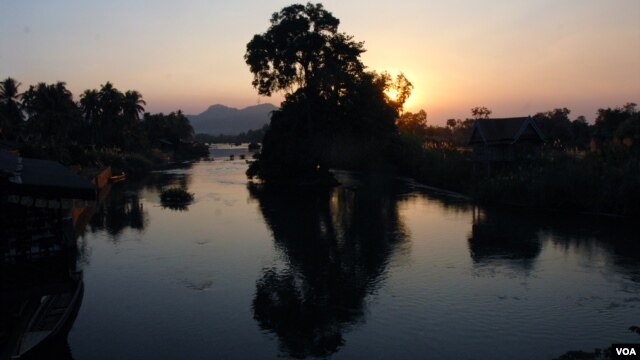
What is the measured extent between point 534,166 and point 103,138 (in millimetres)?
81031

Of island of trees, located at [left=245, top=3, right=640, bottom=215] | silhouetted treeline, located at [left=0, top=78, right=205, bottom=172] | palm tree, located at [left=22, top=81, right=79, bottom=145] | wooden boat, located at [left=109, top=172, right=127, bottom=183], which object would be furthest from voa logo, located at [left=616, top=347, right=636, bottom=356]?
palm tree, located at [left=22, top=81, right=79, bottom=145]

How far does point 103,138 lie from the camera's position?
102438 mm

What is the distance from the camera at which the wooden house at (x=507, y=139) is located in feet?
187

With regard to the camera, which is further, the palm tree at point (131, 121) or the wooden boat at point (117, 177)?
the palm tree at point (131, 121)

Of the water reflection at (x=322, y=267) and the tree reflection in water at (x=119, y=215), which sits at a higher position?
the tree reflection in water at (x=119, y=215)

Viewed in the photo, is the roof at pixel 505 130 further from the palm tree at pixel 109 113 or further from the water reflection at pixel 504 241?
the palm tree at pixel 109 113

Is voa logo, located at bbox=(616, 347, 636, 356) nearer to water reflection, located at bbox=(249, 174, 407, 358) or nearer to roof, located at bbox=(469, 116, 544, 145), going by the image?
water reflection, located at bbox=(249, 174, 407, 358)

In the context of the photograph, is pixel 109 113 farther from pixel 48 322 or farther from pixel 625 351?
pixel 625 351

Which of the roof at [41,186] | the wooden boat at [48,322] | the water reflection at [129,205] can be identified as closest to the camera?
the roof at [41,186]

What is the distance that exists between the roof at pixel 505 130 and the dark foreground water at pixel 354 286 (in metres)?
13.0

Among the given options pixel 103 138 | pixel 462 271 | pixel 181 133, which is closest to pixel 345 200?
pixel 462 271

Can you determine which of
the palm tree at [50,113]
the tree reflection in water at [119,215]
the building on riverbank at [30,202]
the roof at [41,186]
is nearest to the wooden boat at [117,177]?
the palm tree at [50,113]

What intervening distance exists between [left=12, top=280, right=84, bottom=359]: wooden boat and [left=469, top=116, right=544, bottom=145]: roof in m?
47.9

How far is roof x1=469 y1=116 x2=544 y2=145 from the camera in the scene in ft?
188
